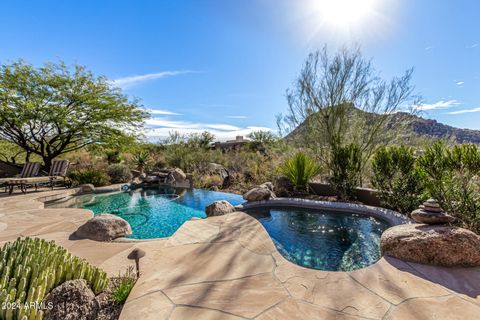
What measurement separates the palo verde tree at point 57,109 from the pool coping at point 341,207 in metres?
9.58

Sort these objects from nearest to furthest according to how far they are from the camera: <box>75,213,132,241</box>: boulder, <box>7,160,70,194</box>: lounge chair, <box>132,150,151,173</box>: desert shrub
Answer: <box>75,213,132,241</box>: boulder
<box>7,160,70,194</box>: lounge chair
<box>132,150,151,173</box>: desert shrub

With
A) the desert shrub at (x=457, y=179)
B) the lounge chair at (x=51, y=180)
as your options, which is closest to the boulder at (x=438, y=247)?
the desert shrub at (x=457, y=179)

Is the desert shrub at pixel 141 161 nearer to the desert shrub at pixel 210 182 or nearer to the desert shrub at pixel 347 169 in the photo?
the desert shrub at pixel 210 182

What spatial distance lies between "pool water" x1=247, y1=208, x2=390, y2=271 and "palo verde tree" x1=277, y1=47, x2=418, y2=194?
92.0 inches

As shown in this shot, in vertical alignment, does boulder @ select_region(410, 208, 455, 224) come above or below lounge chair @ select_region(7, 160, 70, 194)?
above

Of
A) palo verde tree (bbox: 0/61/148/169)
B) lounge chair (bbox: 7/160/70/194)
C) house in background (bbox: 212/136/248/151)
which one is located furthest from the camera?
house in background (bbox: 212/136/248/151)

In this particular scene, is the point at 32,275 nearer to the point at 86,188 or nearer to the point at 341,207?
the point at 341,207

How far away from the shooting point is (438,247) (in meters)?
2.35

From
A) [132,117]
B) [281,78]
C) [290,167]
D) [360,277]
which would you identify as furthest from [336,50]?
[132,117]

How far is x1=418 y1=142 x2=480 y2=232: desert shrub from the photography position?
3.13m

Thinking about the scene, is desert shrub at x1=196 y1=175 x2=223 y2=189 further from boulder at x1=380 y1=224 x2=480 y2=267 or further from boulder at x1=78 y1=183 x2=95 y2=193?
boulder at x1=380 y1=224 x2=480 y2=267

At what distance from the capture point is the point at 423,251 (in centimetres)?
238

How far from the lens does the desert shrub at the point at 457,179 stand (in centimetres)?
313

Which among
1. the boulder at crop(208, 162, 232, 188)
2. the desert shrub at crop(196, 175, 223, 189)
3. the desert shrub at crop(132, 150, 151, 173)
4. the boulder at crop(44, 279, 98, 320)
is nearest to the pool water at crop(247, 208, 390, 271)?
the boulder at crop(44, 279, 98, 320)
